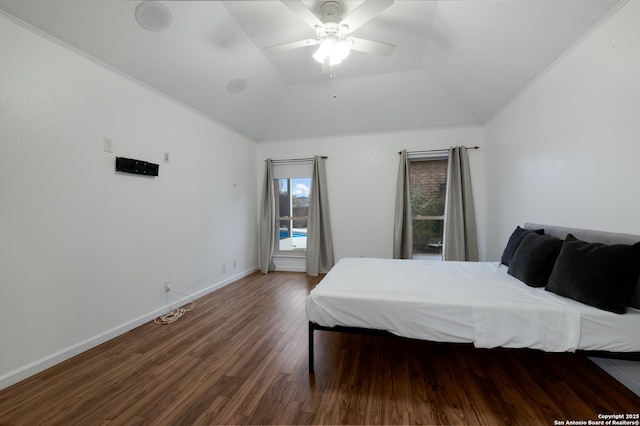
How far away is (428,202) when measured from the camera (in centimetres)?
425

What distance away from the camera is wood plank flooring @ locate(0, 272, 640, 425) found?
1.40 meters

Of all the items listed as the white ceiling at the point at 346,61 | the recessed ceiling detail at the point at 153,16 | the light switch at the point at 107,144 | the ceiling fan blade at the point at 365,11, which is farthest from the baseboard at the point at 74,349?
the ceiling fan blade at the point at 365,11

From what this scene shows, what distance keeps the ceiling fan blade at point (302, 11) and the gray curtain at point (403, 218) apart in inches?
104

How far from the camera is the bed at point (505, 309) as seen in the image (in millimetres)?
1431

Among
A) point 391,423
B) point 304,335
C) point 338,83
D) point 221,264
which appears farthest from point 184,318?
point 338,83

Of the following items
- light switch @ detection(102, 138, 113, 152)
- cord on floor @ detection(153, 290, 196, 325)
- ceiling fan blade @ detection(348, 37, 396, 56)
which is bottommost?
cord on floor @ detection(153, 290, 196, 325)

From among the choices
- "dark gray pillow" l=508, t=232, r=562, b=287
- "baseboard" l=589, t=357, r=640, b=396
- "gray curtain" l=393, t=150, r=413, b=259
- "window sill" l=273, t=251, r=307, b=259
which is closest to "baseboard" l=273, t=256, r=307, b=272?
"window sill" l=273, t=251, r=307, b=259

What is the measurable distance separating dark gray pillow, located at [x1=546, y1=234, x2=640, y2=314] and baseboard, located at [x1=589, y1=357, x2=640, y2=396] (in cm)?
46

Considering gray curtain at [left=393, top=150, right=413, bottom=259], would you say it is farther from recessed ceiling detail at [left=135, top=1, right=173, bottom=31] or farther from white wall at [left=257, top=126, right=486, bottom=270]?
recessed ceiling detail at [left=135, top=1, right=173, bottom=31]

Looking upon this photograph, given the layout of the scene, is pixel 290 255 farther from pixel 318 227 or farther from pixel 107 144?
pixel 107 144

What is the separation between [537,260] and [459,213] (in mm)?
1955

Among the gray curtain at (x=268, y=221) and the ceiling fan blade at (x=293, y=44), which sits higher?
the ceiling fan blade at (x=293, y=44)

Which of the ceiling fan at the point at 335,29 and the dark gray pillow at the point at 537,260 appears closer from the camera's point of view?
the ceiling fan at the point at 335,29

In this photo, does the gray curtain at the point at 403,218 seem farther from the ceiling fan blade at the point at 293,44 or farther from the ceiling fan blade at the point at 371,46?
the ceiling fan blade at the point at 293,44
